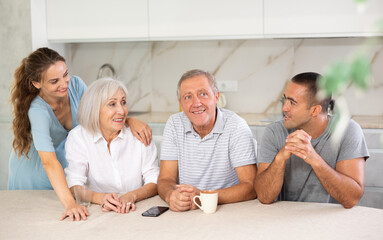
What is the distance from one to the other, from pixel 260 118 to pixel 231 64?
0.60 meters

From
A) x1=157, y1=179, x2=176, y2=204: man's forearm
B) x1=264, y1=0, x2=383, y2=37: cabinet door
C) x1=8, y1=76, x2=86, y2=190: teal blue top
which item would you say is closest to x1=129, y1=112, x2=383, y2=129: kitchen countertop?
x1=264, y1=0, x2=383, y2=37: cabinet door

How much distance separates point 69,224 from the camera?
53.9 inches

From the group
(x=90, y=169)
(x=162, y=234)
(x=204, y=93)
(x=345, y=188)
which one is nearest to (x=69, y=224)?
(x=162, y=234)

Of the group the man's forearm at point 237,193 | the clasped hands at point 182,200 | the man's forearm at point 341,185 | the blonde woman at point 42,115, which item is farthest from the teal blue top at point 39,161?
the man's forearm at point 341,185

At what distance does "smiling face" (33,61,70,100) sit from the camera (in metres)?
2.00

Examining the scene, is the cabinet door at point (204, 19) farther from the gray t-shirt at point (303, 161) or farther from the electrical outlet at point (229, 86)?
the gray t-shirt at point (303, 161)

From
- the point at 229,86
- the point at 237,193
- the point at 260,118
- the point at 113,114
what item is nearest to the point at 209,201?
the point at 237,193

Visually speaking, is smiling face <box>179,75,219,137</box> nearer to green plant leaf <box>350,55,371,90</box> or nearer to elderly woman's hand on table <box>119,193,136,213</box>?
elderly woman's hand on table <box>119,193,136,213</box>

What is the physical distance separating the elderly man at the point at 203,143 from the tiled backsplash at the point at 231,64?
162 centimetres

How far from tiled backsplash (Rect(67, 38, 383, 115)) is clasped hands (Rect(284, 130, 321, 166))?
1915mm

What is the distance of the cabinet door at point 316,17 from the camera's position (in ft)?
9.62

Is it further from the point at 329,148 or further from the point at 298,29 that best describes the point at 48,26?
the point at 329,148

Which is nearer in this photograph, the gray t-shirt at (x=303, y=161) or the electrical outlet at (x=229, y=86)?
the gray t-shirt at (x=303, y=161)

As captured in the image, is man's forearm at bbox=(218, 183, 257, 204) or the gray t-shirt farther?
the gray t-shirt
